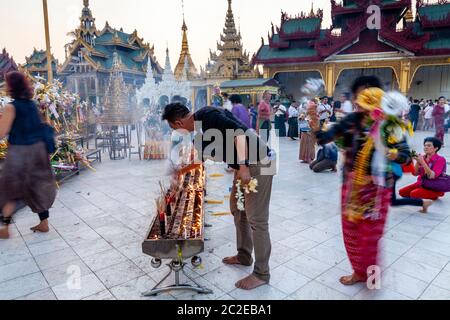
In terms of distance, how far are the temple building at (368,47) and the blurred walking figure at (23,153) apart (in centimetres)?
2060

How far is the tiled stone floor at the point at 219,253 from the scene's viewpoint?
114 inches

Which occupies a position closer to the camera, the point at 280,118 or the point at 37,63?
the point at 280,118

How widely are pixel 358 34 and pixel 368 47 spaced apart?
1.08 m

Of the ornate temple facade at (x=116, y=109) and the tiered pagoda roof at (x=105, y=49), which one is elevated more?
the tiered pagoda roof at (x=105, y=49)

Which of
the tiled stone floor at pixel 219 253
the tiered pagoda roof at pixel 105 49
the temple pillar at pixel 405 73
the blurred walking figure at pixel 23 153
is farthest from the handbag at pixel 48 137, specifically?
the tiered pagoda roof at pixel 105 49

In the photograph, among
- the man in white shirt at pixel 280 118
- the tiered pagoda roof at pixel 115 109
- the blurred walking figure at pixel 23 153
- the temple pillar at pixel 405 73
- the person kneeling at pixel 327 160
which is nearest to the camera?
the blurred walking figure at pixel 23 153

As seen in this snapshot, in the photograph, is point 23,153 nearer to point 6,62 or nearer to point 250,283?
point 250,283

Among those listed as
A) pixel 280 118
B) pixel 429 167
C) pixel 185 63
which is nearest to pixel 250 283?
pixel 429 167

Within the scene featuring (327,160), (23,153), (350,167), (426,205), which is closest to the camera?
(350,167)

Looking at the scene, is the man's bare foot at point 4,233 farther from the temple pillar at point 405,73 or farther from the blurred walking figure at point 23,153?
the temple pillar at point 405,73

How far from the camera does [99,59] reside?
94.9ft

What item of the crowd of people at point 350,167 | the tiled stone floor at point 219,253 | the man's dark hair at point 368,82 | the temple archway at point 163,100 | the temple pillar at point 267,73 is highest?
the temple pillar at point 267,73
